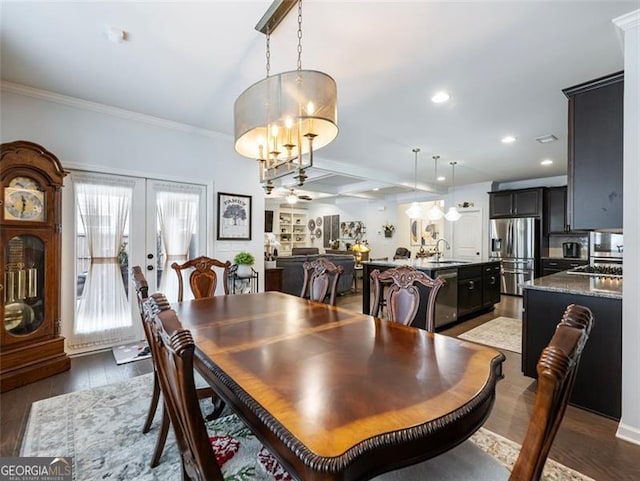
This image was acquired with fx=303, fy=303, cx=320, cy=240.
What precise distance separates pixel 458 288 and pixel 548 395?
419 centimetres

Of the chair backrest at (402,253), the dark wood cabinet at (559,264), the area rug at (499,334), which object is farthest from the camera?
the chair backrest at (402,253)

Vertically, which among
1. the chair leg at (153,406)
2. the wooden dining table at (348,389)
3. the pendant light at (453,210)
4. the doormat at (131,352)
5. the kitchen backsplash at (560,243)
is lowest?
the doormat at (131,352)

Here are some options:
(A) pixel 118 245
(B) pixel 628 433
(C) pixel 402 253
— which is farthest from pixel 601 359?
(C) pixel 402 253

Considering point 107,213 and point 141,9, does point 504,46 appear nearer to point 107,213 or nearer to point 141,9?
point 141,9

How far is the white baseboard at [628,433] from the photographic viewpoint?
1895 millimetres

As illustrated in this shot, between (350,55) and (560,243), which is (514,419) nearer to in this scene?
(350,55)

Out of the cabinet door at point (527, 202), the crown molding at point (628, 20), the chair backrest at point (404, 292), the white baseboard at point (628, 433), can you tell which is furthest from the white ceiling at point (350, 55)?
the cabinet door at point (527, 202)

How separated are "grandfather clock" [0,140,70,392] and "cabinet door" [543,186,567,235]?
8.17 metres

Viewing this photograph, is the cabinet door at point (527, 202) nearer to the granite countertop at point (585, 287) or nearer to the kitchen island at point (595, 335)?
the granite countertop at point (585, 287)

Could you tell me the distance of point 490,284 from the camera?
17.3 feet

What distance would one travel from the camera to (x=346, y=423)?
84 cm

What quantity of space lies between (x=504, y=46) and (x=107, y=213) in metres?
4.09

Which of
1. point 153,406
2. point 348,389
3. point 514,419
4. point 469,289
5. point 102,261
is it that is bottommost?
point 514,419

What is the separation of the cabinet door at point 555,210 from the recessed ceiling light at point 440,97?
4866 millimetres
